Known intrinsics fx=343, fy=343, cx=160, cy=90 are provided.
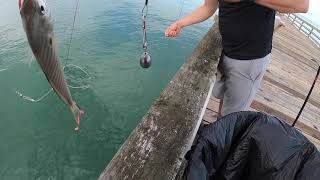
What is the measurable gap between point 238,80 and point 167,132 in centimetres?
117

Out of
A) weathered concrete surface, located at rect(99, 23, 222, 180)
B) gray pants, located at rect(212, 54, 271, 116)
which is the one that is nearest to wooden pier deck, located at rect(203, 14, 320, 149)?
gray pants, located at rect(212, 54, 271, 116)

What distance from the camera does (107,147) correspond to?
471 centimetres

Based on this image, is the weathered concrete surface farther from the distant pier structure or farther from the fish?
the fish

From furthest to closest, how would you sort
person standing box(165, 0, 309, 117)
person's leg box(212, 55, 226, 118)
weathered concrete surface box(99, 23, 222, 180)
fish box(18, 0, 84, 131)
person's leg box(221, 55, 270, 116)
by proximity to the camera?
person's leg box(212, 55, 226, 118) → person's leg box(221, 55, 270, 116) → person standing box(165, 0, 309, 117) → weathered concrete surface box(99, 23, 222, 180) → fish box(18, 0, 84, 131)

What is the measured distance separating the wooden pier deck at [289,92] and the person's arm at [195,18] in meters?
1.20

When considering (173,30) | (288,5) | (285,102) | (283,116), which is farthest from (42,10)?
(285,102)

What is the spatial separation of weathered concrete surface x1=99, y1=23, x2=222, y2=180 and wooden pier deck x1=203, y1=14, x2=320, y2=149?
3.77ft

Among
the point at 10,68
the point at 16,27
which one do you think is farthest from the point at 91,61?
the point at 16,27

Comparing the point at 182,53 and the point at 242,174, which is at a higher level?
the point at 242,174

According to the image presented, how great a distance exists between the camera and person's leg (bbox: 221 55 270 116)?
109 inches

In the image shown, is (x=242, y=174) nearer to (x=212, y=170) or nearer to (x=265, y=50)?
(x=212, y=170)

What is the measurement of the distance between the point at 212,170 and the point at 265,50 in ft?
3.55

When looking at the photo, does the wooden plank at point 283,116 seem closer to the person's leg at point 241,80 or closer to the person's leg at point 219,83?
the person's leg at point 219,83

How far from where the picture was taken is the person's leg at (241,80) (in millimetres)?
2773
